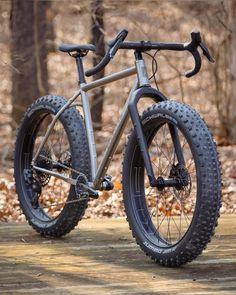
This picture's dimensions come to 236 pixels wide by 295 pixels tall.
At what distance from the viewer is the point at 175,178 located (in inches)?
216

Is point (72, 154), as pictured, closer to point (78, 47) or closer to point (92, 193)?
point (92, 193)

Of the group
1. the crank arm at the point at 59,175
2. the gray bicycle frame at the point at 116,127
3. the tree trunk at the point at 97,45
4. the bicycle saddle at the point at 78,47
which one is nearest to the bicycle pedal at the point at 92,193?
the gray bicycle frame at the point at 116,127

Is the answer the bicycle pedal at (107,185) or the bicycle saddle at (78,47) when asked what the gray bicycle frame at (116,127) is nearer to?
the bicycle pedal at (107,185)

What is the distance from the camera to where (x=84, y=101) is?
6.39 metres

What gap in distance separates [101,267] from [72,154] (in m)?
1.06

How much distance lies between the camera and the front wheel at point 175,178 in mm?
5281

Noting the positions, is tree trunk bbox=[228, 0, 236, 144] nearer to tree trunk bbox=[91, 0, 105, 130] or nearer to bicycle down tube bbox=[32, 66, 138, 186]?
tree trunk bbox=[91, 0, 105, 130]

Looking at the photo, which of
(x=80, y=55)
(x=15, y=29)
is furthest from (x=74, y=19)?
(x=80, y=55)

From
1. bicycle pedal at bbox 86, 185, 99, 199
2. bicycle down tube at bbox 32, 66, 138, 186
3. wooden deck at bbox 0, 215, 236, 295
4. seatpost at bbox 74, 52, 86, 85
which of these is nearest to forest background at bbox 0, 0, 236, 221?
wooden deck at bbox 0, 215, 236, 295

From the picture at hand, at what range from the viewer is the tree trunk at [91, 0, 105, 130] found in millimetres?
11648

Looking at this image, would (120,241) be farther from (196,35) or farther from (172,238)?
(196,35)

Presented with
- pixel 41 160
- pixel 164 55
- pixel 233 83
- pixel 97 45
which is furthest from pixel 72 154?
pixel 97 45

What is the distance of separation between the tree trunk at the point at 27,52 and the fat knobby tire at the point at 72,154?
6983 mm

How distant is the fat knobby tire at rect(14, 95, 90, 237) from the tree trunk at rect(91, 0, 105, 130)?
13.2 ft
